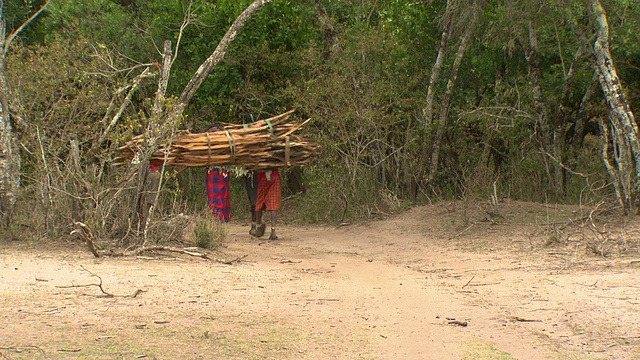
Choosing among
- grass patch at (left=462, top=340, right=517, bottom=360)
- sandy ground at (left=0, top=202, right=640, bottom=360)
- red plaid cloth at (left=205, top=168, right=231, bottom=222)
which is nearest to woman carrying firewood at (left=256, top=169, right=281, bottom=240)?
sandy ground at (left=0, top=202, right=640, bottom=360)

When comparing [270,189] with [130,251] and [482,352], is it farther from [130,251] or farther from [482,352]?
[482,352]

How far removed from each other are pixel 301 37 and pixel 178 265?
9.40 meters

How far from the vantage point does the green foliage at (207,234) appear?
31.9 feet

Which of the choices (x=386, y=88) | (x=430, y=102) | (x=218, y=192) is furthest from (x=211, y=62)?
(x=430, y=102)

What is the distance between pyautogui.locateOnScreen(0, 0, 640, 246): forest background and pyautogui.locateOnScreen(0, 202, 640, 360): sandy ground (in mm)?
3249

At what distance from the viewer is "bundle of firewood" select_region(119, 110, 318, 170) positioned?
11.1 m

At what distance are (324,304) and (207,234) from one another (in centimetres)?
335

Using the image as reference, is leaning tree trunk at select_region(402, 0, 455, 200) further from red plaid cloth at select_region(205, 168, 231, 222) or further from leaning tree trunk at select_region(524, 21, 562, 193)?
red plaid cloth at select_region(205, 168, 231, 222)

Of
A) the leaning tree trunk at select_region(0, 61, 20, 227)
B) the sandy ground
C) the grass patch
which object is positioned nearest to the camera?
the grass patch

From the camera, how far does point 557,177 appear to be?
45.7 feet

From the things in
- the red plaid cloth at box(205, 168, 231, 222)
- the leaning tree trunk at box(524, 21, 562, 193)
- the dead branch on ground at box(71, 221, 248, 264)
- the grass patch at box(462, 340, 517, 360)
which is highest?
the leaning tree trunk at box(524, 21, 562, 193)

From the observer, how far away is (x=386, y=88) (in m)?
14.5

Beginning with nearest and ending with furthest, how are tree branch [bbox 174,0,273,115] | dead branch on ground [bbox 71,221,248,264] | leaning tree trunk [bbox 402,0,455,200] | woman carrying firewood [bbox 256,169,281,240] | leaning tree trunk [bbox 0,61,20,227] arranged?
dead branch on ground [bbox 71,221,248,264] → leaning tree trunk [bbox 0,61,20,227] → tree branch [bbox 174,0,273,115] → woman carrying firewood [bbox 256,169,281,240] → leaning tree trunk [bbox 402,0,455,200]

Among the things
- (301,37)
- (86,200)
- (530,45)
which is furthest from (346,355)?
(301,37)
